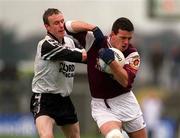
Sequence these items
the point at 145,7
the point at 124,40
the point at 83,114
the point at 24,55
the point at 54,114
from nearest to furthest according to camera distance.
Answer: the point at 124,40 → the point at 54,114 → the point at 83,114 → the point at 24,55 → the point at 145,7

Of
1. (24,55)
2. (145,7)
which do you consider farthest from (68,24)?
(145,7)

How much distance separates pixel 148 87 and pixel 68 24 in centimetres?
1269

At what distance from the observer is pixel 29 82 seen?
24422 millimetres

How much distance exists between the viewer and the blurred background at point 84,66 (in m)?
23.7

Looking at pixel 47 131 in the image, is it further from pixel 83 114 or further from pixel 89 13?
pixel 89 13

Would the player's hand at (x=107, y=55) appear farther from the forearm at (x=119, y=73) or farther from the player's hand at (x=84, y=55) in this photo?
the player's hand at (x=84, y=55)

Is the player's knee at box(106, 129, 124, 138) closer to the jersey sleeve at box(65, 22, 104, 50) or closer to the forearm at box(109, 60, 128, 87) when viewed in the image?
the forearm at box(109, 60, 128, 87)

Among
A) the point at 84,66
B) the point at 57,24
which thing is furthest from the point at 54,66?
the point at 84,66

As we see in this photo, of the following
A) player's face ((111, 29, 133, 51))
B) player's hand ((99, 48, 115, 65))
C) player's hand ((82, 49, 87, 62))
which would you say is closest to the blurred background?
player's hand ((82, 49, 87, 62))

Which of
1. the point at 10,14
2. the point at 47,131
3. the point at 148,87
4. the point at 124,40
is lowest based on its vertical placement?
the point at 148,87

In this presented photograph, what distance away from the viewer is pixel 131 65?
41.5 feet

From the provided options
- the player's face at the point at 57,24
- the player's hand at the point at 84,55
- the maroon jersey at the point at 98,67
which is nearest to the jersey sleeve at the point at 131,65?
the maroon jersey at the point at 98,67

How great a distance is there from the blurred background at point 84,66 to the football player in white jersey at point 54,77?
9.12 m

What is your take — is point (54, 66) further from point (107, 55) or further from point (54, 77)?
point (107, 55)
